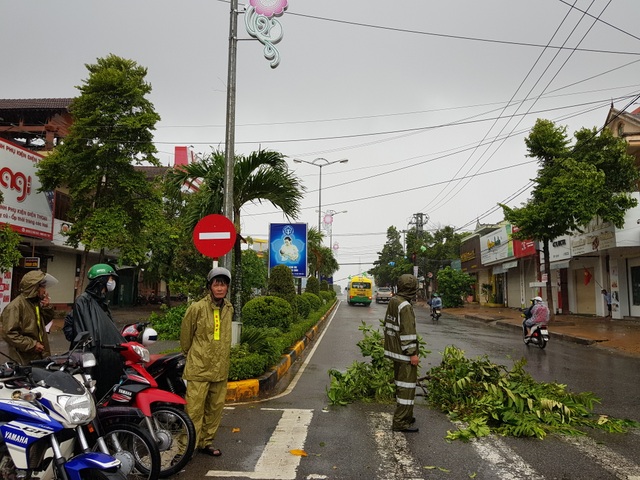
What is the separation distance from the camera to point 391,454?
4.90 m

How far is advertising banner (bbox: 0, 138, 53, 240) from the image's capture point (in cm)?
1873

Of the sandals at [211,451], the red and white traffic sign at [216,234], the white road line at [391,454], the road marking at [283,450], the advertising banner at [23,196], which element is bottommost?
the road marking at [283,450]

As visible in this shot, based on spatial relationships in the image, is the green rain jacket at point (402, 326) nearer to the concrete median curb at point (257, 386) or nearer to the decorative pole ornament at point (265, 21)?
the concrete median curb at point (257, 386)

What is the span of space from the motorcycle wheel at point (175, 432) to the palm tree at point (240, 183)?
5388 mm

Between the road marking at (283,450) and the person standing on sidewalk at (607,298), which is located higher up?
the person standing on sidewalk at (607,298)

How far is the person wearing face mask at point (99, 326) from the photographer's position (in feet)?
13.5

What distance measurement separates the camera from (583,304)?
2738cm

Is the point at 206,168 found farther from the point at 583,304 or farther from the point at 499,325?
the point at 583,304

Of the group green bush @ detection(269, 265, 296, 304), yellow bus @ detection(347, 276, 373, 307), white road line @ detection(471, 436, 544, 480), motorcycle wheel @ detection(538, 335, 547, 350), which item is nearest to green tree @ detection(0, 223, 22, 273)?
green bush @ detection(269, 265, 296, 304)

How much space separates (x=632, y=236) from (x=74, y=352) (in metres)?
22.1

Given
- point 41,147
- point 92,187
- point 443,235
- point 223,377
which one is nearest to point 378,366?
point 223,377

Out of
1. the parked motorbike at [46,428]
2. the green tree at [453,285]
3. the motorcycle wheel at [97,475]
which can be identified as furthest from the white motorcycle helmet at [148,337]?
the green tree at [453,285]

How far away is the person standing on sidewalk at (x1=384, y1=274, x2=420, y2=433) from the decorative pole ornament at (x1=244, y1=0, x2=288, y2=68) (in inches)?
226

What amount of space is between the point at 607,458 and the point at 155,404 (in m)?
4.30
